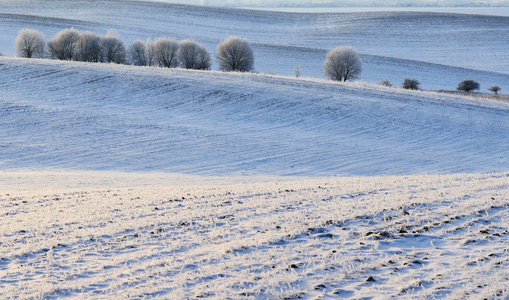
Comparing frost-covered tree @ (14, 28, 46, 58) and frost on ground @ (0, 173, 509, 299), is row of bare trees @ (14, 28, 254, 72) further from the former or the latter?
frost on ground @ (0, 173, 509, 299)

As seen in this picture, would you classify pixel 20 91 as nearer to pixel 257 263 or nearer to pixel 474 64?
pixel 257 263

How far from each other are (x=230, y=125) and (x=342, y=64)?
35089mm

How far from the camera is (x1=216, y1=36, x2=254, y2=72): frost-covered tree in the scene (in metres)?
71.9

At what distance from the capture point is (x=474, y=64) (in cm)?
9038

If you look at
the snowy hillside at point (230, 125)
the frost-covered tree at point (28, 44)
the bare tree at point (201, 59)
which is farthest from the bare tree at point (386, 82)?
the frost-covered tree at point (28, 44)

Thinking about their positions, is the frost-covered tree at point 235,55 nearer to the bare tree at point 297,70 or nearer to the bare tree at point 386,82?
the bare tree at point 297,70

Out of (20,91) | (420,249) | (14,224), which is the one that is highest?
(20,91)

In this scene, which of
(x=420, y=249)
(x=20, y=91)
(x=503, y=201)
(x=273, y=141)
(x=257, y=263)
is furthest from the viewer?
(x=20, y=91)

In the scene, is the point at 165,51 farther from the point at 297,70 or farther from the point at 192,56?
the point at 297,70

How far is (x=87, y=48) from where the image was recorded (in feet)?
229

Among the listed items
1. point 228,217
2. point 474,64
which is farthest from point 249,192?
point 474,64

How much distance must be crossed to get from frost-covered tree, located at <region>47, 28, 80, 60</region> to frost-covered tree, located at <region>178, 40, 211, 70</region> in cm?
1396

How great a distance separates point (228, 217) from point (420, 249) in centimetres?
467

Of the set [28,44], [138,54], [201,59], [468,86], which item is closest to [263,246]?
[468,86]
